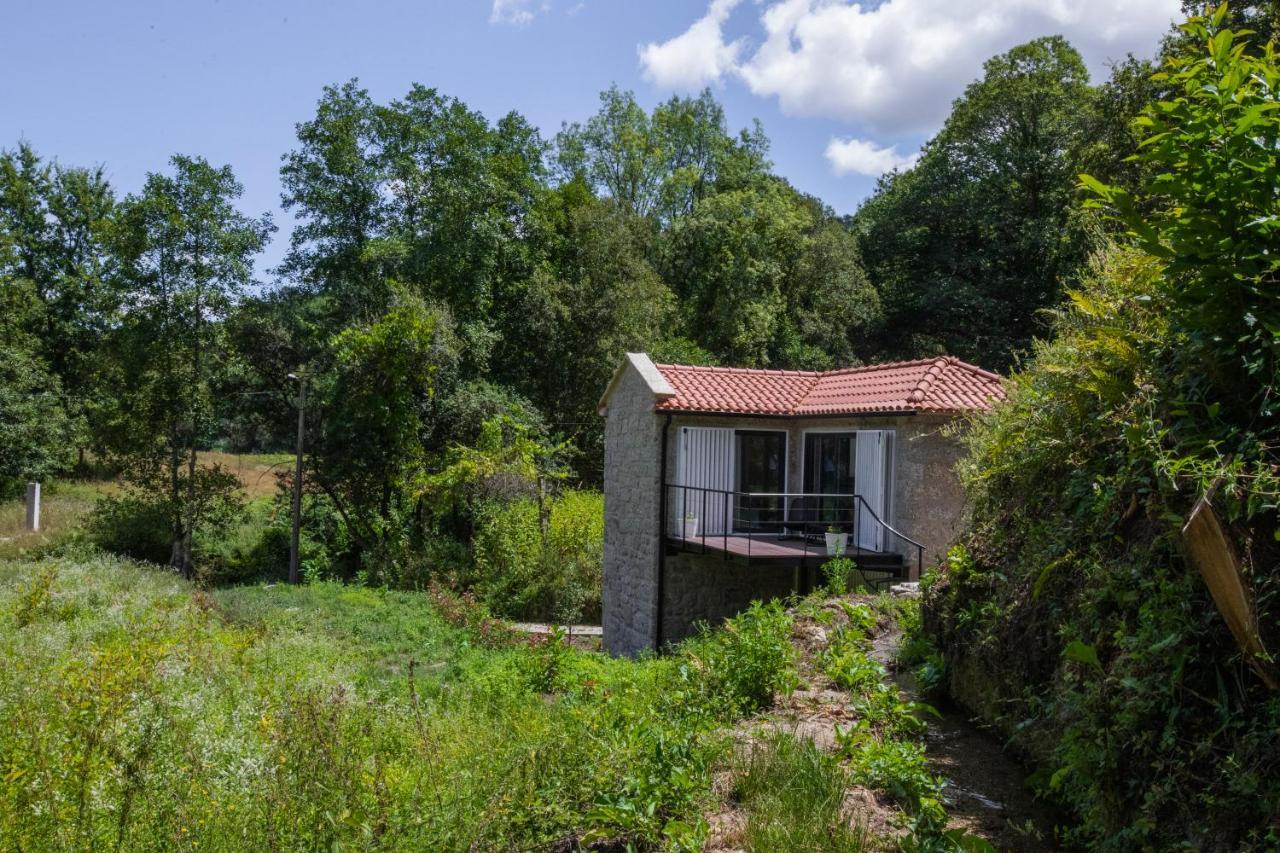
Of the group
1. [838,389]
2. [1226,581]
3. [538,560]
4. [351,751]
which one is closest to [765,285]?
[538,560]

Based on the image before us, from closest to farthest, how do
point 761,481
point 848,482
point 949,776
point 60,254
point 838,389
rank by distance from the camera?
point 949,776, point 848,482, point 838,389, point 761,481, point 60,254

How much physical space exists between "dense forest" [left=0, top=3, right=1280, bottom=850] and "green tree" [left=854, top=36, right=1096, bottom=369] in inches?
4.8

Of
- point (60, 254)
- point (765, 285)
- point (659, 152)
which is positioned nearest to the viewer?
point (765, 285)

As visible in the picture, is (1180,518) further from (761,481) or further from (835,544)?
(761,481)

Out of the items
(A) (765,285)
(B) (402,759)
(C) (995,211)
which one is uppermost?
(C) (995,211)

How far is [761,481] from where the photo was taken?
15766 millimetres

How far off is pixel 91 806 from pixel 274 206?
2664 cm

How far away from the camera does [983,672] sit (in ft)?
17.8

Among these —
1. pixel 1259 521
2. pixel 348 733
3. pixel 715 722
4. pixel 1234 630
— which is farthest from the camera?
pixel 715 722

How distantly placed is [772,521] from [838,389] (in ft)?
8.60

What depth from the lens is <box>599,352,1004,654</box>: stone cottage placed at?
13.3m

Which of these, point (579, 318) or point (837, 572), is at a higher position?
point (579, 318)

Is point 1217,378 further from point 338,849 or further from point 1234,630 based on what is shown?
point 338,849

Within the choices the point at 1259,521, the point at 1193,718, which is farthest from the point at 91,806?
the point at 1259,521
